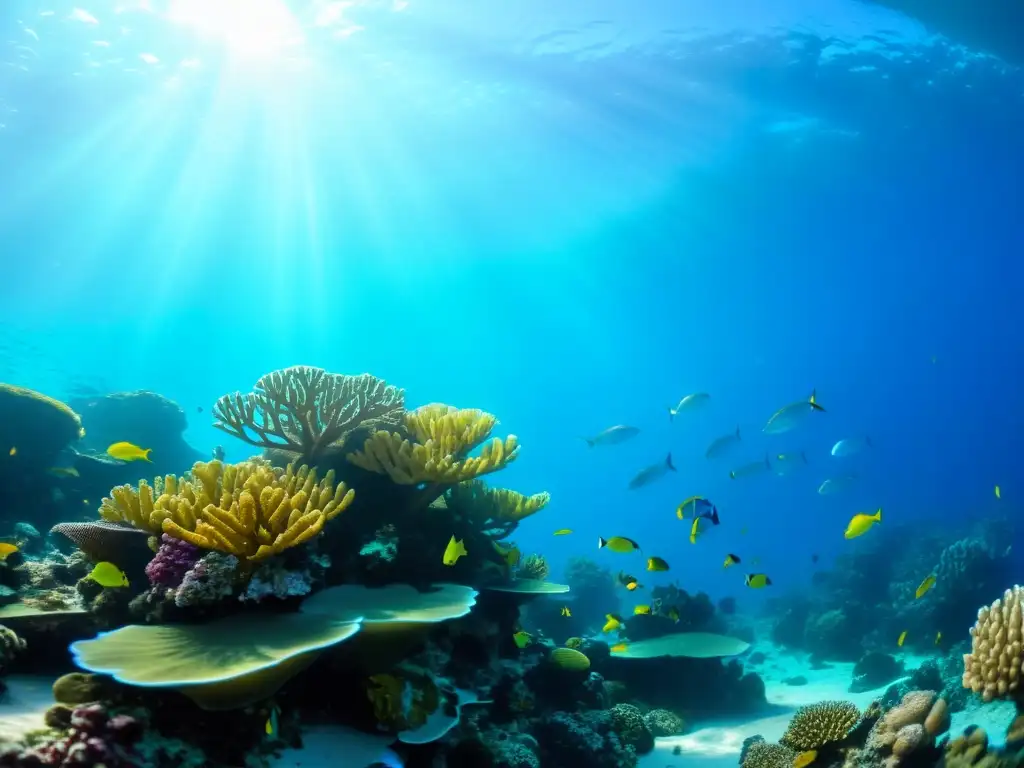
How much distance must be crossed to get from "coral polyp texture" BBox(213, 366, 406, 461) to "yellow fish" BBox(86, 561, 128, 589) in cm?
209

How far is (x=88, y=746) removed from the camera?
2.79 meters

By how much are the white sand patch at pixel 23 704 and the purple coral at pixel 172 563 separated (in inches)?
32.8

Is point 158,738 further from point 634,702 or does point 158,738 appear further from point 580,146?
point 580,146

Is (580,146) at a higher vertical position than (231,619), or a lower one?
higher

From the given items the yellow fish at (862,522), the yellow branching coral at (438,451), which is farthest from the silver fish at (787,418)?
the yellow branching coral at (438,451)

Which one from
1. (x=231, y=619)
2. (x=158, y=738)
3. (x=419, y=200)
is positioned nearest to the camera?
(x=158, y=738)

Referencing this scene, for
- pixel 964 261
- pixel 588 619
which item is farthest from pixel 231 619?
pixel 964 261

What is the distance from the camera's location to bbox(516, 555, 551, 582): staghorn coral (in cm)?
721

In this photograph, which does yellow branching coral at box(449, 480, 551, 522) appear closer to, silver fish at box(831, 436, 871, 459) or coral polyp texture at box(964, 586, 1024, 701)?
coral polyp texture at box(964, 586, 1024, 701)

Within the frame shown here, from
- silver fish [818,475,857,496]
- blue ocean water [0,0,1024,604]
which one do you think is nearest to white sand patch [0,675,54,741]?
silver fish [818,475,857,496]

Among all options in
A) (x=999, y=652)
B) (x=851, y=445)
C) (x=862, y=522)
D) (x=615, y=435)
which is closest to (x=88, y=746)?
(x=999, y=652)

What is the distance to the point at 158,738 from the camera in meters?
3.11

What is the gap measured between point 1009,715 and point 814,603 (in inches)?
683

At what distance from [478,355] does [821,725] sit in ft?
260
